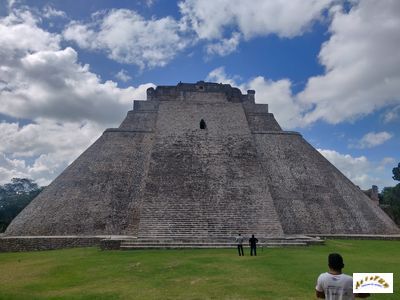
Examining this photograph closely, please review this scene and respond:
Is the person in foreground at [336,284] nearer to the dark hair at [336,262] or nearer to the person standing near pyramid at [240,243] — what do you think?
the dark hair at [336,262]

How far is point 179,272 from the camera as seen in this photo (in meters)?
9.54

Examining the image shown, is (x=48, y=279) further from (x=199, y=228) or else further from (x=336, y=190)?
(x=336, y=190)

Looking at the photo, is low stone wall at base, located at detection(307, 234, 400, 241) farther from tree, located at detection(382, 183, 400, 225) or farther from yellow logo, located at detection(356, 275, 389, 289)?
yellow logo, located at detection(356, 275, 389, 289)

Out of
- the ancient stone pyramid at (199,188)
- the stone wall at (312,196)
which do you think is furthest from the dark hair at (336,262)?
the stone wall at (312,196)

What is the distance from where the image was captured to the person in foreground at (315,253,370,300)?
3205mm

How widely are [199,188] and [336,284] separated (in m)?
15.8

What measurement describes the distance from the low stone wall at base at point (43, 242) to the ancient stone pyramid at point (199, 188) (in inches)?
41.8

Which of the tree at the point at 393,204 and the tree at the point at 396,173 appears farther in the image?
the tree at the point at 396,173

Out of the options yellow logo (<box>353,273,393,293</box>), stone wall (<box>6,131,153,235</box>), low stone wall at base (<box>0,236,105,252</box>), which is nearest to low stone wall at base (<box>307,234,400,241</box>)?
stone wall (<box>6,131,153,235</box>)

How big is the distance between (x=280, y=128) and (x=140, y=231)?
1439 centimetres

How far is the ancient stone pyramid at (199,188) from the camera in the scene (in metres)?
17.4

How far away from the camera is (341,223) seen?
18.9 meters

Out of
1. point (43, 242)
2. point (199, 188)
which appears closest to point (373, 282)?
point (43, 242)

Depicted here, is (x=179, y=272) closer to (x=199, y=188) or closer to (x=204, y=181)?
(x=199, y=188)
